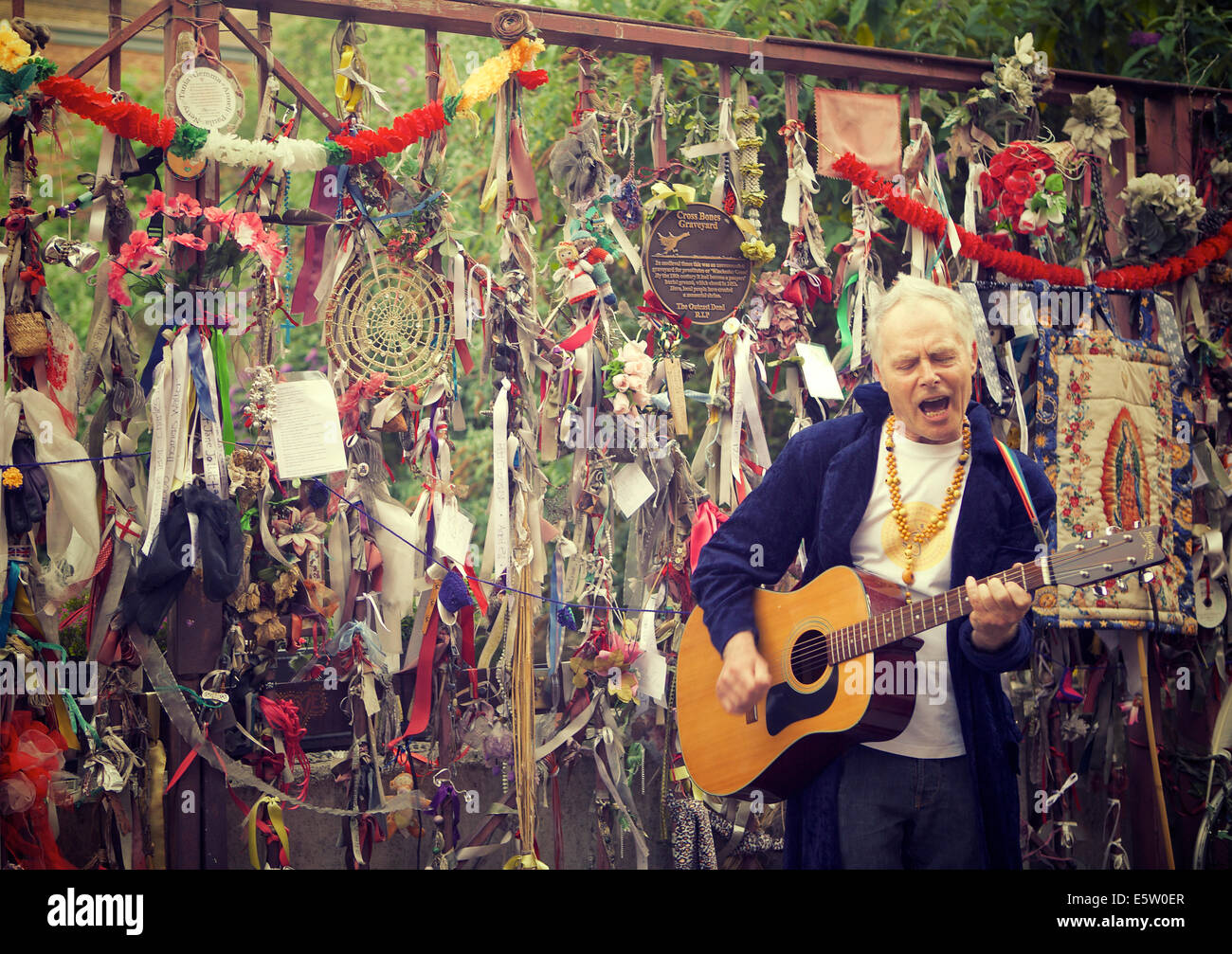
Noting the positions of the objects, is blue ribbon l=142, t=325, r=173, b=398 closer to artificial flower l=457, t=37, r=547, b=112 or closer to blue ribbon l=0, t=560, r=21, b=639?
blue ribbon l=0, t=560, r=21, b=639

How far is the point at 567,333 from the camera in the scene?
12.7 feet

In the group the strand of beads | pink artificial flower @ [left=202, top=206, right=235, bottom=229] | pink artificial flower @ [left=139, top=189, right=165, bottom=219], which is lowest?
the strand of beads

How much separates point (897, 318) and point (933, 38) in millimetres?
2382

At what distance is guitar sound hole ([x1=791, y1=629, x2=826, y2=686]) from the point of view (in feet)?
10.3

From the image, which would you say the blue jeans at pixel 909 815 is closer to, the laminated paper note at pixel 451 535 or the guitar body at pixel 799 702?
the guitar body at pixel 799 702

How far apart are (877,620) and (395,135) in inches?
78.9

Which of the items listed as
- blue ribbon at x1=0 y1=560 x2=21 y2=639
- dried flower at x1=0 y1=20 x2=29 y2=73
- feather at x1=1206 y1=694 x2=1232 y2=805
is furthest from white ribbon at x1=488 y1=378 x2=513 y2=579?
feather at x1=1206 y1=694 x2=1232 y2=805

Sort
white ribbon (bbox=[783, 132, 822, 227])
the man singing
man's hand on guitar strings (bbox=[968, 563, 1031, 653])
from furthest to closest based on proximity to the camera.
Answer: white ribbon (bbox=[783, 132, 822, 227]) < the man singing < man's hand on guitar strings (bbox=[968, 563, 1031, 653])

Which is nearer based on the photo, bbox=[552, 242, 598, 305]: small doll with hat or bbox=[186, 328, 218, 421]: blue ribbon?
bbox=[186, 328, 218, 421]: blue ribbon

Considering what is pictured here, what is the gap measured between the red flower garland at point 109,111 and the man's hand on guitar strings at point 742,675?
84.6 inches

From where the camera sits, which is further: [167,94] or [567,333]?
[567,333]

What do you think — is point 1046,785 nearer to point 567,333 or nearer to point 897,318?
point 897,318

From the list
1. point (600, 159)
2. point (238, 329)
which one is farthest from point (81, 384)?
point (600, 159)

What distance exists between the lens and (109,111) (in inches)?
130
